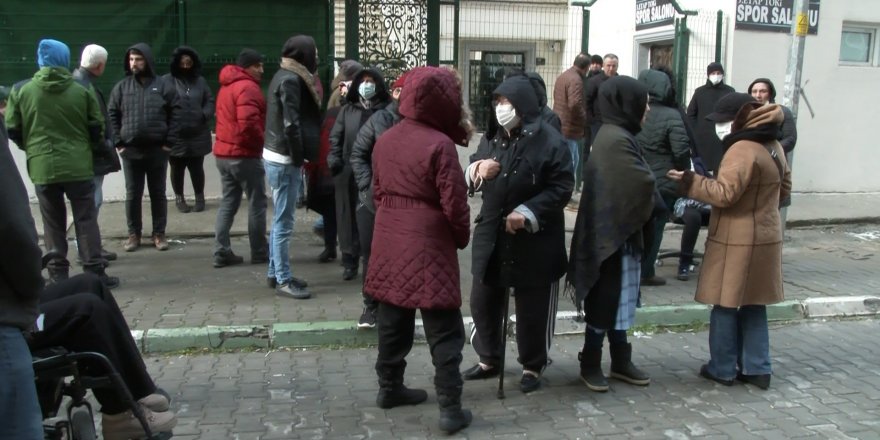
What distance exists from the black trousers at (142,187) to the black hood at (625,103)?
4848 mm

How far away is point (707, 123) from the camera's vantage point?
948 cm

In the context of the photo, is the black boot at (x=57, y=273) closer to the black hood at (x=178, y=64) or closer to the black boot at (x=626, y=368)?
the black hood at (x=178, y=64)

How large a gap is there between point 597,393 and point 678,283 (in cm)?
276

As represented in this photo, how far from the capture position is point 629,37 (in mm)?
12852

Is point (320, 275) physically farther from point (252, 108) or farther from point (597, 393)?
point (597, 393)

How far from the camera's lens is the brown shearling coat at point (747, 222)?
4.84m

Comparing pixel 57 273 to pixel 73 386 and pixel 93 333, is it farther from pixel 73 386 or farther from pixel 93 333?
pixel 73 386

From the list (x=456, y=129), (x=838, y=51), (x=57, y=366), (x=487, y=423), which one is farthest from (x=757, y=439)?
(x=838, y=51)

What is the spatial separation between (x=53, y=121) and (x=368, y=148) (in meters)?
2.51

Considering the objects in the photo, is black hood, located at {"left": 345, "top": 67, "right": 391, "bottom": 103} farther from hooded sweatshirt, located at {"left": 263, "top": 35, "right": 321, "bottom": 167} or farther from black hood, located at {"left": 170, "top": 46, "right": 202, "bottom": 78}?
black hood, located at {"left": 170, "top": 46, "right": 202, "bottom": 78}

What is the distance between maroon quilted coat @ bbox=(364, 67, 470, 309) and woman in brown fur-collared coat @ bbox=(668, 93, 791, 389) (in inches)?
55.6

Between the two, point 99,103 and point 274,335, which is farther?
point 99,103

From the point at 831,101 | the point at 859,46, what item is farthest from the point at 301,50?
the point at 859,46

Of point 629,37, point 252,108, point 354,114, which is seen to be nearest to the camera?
point 354,114
